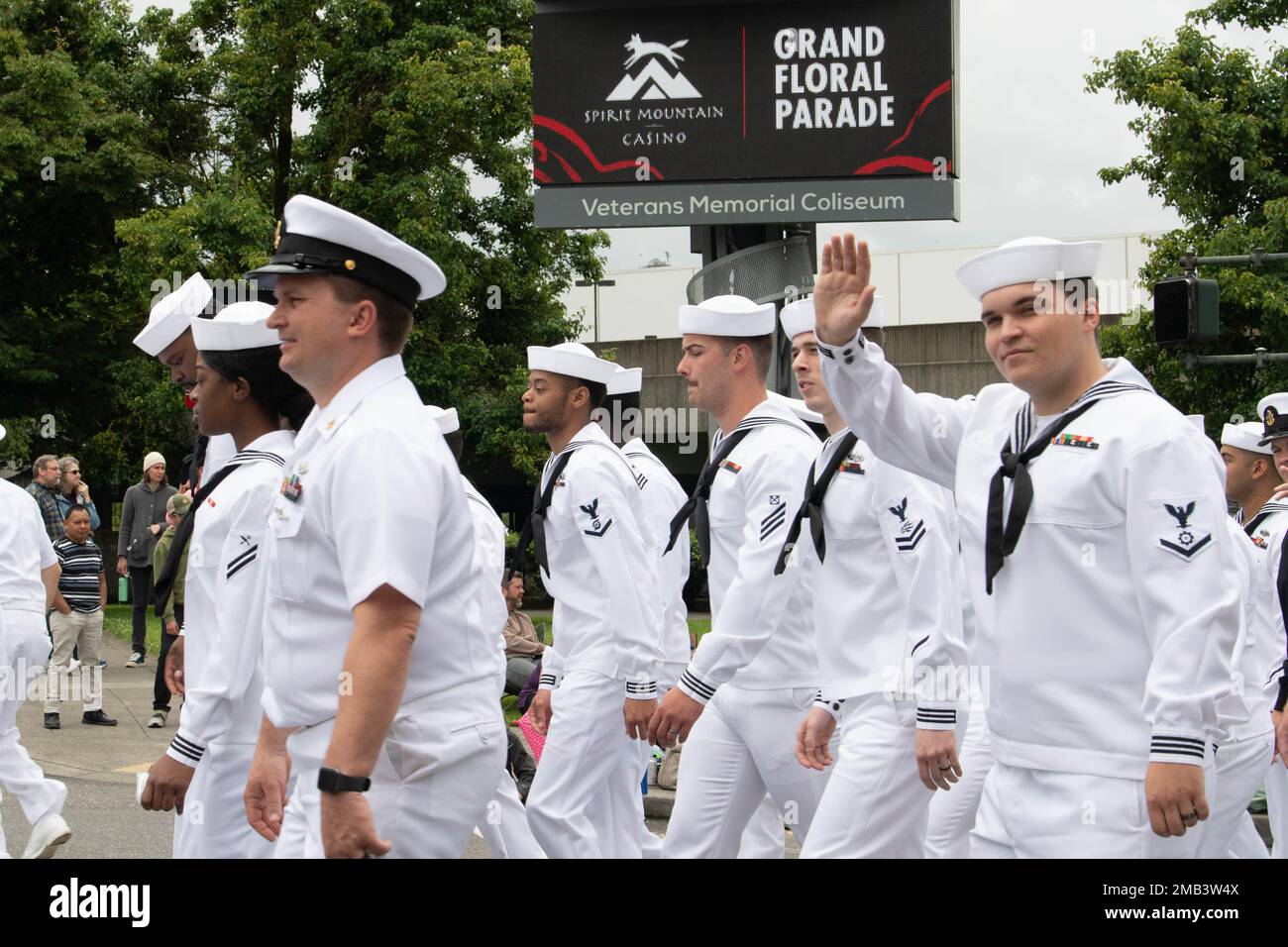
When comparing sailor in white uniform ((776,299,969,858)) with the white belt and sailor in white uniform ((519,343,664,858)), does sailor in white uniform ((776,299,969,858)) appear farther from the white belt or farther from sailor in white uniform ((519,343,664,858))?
the white belt

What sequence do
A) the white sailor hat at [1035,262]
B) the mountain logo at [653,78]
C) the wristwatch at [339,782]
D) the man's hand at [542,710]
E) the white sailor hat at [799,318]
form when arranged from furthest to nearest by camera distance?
the mountain logo at [653,78] < the man's hand at [542,710] < the white sailor hat at [799,318] < the white sailor hat at [1035,262] < the wristwatch at [339,782]

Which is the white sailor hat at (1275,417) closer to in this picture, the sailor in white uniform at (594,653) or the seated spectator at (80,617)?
the sailor in white uniform at (594,653)

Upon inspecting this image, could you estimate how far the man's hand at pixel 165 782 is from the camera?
4391 millimetres

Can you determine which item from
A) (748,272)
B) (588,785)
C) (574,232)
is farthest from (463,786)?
(574,232)

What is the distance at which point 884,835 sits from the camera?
502cm

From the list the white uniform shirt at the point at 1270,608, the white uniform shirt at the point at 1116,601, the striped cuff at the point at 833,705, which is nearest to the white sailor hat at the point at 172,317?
the striped cuff at the point at 833,705

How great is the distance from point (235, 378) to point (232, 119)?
25.5 meters

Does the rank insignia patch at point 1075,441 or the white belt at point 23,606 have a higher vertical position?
→ the rank insignia patch at point 1075,441

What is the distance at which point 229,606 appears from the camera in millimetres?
4395

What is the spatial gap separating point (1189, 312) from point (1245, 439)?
542cm

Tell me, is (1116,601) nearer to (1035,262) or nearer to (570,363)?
(1035,262)

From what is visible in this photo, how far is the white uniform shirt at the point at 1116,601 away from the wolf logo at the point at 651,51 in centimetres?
1137

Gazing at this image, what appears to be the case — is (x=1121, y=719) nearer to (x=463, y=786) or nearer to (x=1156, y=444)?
(x=1156, y=444)

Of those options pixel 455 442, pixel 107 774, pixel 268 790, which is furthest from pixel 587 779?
pixel 107 774
